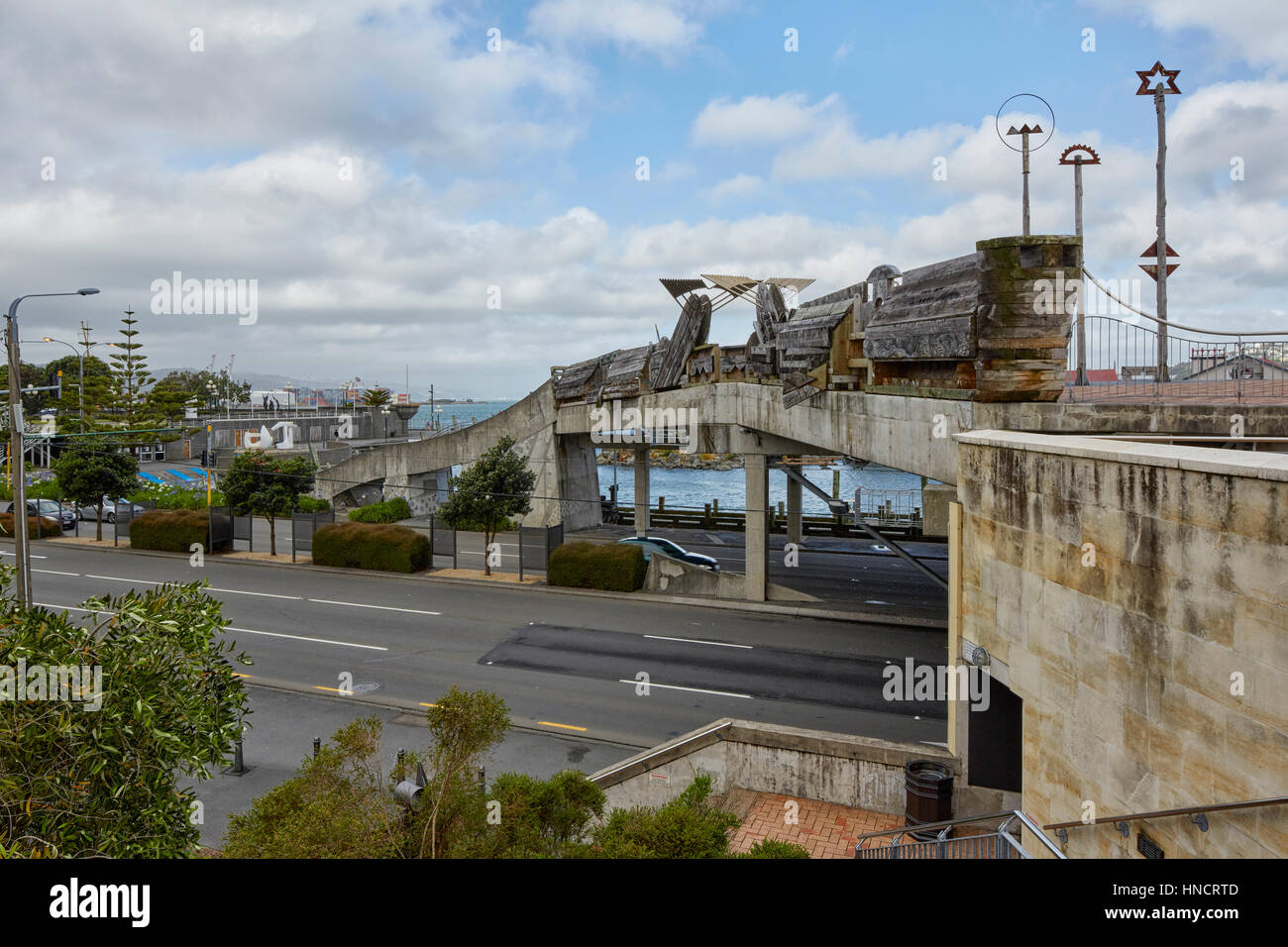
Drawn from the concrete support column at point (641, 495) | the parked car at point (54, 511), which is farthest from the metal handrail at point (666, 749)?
the parked car at point (54, 511)

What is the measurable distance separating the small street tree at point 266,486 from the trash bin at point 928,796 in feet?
89.4

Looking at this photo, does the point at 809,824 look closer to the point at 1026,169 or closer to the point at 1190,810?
the point at 1190,810

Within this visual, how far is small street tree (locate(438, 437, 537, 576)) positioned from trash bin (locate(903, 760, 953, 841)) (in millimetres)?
19992

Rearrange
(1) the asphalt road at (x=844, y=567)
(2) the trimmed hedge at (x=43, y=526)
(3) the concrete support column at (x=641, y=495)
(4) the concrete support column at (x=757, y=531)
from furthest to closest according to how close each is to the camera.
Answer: (2) the trimmed hedge at (x=43, y=526)
(3) the concrete support column at (x=641, y=495)
(1) the asphalt road at (x=844, y=567)
(4) the concrete support column at (x=757, y=531)

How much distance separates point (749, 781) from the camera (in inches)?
520

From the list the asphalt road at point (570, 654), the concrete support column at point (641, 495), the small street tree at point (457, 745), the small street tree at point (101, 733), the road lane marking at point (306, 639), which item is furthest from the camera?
the concrete support column at point (641, 495)

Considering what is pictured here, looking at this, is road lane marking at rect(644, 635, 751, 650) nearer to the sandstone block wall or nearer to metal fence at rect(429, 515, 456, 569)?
metal fence at rect(429, 515, 456, 569)

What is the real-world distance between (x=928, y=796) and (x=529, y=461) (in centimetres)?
2898

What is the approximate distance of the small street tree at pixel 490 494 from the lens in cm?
2952

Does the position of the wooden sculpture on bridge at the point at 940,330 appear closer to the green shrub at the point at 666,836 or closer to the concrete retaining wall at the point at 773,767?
the concrete retaining wall at the point at 773,767

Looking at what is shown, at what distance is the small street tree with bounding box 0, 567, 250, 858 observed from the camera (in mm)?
5098

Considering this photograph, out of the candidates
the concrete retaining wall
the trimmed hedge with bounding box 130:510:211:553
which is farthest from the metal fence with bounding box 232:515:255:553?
the concrete retaining wall
